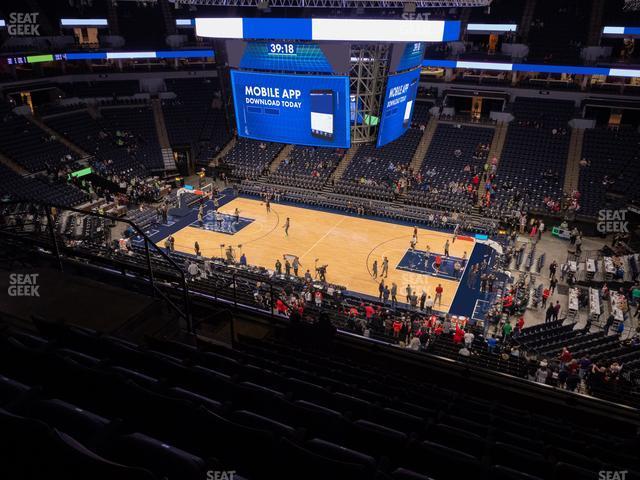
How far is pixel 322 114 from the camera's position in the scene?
14961 millimetres

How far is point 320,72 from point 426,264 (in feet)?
47.2

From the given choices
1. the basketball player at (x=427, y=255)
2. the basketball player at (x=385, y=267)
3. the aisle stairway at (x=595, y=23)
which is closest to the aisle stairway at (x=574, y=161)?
the aisle stairway at (x=595, y=23)

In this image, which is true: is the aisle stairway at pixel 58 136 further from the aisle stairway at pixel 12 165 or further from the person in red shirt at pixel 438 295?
the person in red shirt at pixel 438 295

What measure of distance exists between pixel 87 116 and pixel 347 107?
107 ft

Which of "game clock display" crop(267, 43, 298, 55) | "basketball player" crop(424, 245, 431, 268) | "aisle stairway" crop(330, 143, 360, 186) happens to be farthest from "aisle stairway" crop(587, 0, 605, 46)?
"game clock display" crop(267, 43, 298, 55)

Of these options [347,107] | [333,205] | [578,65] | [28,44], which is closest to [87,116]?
[28,44]

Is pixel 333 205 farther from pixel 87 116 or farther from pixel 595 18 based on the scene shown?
pixel 595 18

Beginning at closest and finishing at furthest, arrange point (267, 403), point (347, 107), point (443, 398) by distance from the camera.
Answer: point (267, 403) → point (443, 398) → point (347, 107)

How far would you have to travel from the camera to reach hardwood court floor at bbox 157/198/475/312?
24578 mm

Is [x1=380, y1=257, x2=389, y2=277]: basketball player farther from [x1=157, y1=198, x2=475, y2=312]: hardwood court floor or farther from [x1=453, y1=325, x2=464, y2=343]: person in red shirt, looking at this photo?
[x1=453, y1=325, x2=464, y2=343]: person in red shirt

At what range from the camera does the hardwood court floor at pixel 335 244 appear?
24578mm

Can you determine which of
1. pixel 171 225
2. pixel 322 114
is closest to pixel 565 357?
pixel 322 114

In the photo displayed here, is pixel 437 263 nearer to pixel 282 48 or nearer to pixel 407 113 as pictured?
pixel 407 113

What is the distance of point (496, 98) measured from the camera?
127 ft
